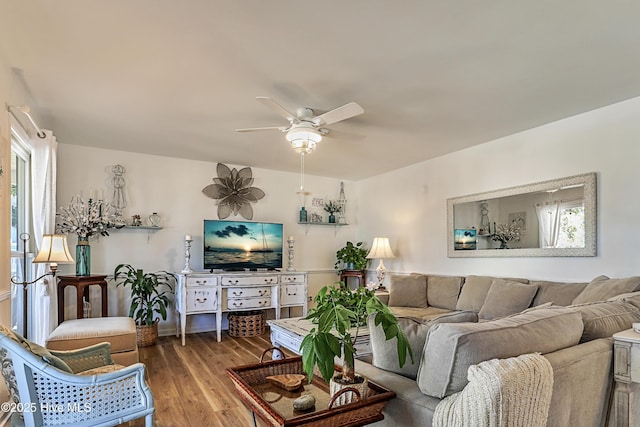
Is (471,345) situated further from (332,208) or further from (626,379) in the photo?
(332,208)

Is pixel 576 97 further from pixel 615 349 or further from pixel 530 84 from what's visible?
pixel 615 349

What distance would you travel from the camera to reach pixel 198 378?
137 inches

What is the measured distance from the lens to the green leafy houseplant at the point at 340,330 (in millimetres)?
1414

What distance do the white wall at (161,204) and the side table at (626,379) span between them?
475cm

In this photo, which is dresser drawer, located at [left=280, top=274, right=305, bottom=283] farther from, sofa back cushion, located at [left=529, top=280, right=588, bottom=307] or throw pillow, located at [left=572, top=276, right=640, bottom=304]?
throw pillow, located at [left=572, top=276, right=640, bottom=304]

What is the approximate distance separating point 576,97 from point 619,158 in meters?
0.68

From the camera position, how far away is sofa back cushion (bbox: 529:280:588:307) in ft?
10.8

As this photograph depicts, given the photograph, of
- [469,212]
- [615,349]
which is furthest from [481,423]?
[469,212]

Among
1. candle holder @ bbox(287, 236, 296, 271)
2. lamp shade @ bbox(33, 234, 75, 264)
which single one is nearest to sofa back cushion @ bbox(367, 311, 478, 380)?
lamp shade @ bbox(33, 234, 75, 264)

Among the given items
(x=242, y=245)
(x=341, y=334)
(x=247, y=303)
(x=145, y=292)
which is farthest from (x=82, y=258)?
(x=341, y=334)

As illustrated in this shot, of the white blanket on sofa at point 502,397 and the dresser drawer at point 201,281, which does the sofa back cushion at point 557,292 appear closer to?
the white blanket on sofa at point 502,397

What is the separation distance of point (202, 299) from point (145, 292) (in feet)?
2.22

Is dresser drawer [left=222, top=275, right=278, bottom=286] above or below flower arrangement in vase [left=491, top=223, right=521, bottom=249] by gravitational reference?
below

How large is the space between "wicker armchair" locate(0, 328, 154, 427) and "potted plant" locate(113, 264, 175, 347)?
279 centimetres
